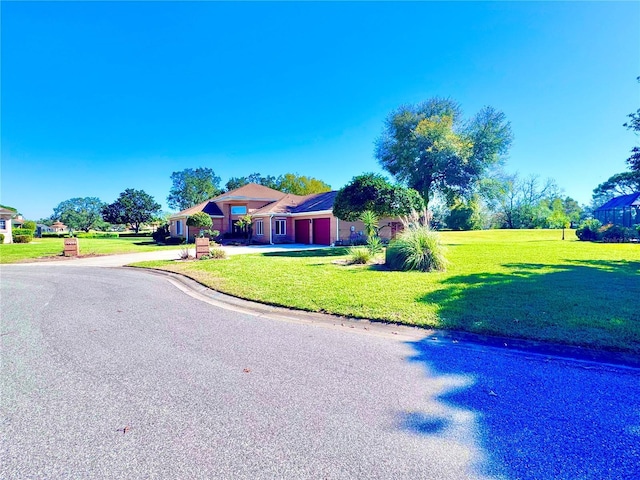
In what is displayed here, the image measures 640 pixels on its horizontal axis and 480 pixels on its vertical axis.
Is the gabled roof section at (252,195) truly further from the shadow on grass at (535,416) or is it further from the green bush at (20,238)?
the shadow on grass at (535,416)

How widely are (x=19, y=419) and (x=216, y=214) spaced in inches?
1157

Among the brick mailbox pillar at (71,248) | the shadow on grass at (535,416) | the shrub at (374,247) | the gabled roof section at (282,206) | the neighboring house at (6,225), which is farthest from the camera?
the neighboring house at (6,225)

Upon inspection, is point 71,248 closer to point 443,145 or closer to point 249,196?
point 249,196

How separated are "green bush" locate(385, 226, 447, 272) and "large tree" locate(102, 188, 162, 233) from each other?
56621mm

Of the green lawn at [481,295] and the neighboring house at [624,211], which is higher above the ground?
the neighboring house at [624,211]

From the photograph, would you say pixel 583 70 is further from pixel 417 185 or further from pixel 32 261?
pixel 32 261

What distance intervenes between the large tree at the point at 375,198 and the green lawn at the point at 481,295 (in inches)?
214

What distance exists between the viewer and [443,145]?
21.8 metres

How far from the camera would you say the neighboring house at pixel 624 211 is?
104 feet

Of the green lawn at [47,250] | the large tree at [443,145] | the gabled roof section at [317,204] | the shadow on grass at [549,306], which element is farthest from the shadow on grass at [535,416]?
the large tree at [443,145]

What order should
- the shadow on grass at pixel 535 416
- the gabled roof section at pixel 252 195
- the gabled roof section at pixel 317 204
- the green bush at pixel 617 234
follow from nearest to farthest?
1. the shadow on grass at pixel 535 416
2. the green bush at pixel 617 234
3. the gabled roof section at pixel 317 204
4. the gabled roof section at pixel 252 195

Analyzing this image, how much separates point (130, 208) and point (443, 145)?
5337 centimetres

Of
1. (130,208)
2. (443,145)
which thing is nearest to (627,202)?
(443,145)

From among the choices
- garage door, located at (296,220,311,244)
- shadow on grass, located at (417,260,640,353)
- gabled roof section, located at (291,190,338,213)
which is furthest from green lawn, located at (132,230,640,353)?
garage door, located at (296,220,311,244)
